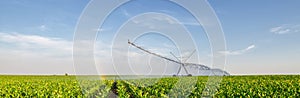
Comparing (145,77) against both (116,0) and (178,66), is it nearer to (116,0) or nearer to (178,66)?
(178,66)

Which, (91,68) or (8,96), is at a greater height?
(91,68)

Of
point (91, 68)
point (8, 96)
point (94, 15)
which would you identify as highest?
point (94, 15)

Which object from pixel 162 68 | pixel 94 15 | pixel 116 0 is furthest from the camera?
pixel 162 68

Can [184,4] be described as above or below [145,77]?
above

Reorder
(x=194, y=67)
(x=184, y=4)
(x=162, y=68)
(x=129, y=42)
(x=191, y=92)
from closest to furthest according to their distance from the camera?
1. (x=184, y=4)
2. (x=191, y=92)
3. (x=129, y=42)
4. (x=162, y=68)
5. (x=194, y=67)

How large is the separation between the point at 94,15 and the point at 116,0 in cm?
195

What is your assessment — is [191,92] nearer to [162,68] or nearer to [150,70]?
[150,70]

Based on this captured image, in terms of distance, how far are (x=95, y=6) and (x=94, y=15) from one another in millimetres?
390

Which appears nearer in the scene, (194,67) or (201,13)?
(201,13)

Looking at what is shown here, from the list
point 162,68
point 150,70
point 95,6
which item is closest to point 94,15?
point 95,6

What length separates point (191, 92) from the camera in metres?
19.9

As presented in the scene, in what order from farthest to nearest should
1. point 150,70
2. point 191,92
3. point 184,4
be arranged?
point 150,70 < point 191,92 < point 184,4

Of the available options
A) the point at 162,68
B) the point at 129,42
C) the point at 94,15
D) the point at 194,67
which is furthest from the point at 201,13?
the point at 194,67

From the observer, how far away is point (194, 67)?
7381cm
